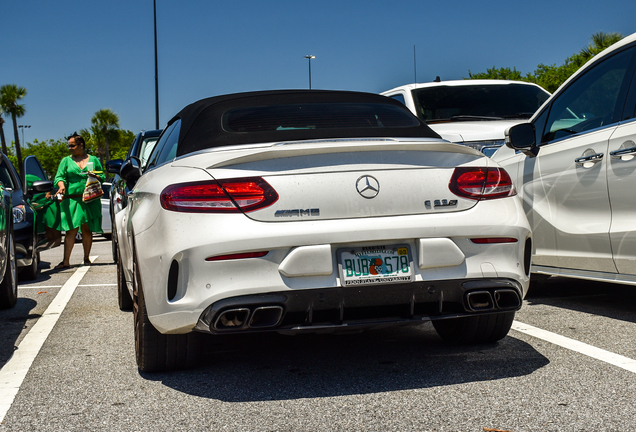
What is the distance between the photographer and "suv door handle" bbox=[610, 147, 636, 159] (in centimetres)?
473

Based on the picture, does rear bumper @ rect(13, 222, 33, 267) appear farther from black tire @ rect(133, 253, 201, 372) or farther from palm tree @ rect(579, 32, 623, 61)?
palm tree @ rect(579, 32, 623, 61)

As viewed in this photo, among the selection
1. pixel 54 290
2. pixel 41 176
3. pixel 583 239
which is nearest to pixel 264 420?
pixel 583 239

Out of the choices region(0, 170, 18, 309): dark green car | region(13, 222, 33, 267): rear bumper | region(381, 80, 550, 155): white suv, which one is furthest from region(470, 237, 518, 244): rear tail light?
region(13, 222, 33, 267): rear bumper

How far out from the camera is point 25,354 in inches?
183

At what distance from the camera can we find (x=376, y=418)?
3193 mm

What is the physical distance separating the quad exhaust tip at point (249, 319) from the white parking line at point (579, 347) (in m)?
1.83

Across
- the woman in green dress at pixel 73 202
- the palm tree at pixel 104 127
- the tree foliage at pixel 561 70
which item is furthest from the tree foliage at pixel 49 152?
the woman in green dress at pixel 73 202

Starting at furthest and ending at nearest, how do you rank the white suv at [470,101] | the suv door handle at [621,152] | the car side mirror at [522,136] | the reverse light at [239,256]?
the white suv at [470,101] → the car side mirror at [522,136] → the suv door handle at [621,152] → the reverse light at [239,256]

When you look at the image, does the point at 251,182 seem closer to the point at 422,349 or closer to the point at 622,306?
the point at 422,349

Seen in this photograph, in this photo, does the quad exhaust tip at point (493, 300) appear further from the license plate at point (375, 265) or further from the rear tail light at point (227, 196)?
the rear tail light at point (227, 196)

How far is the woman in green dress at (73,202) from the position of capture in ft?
34.2

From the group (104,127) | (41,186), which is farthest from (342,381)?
(104,127)

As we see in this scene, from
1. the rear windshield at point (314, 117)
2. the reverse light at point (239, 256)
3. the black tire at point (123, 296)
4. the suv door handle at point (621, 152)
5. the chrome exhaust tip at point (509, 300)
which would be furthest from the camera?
the black tire at point (123, 296)

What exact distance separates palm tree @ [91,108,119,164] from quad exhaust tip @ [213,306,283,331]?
9419 centimetres
